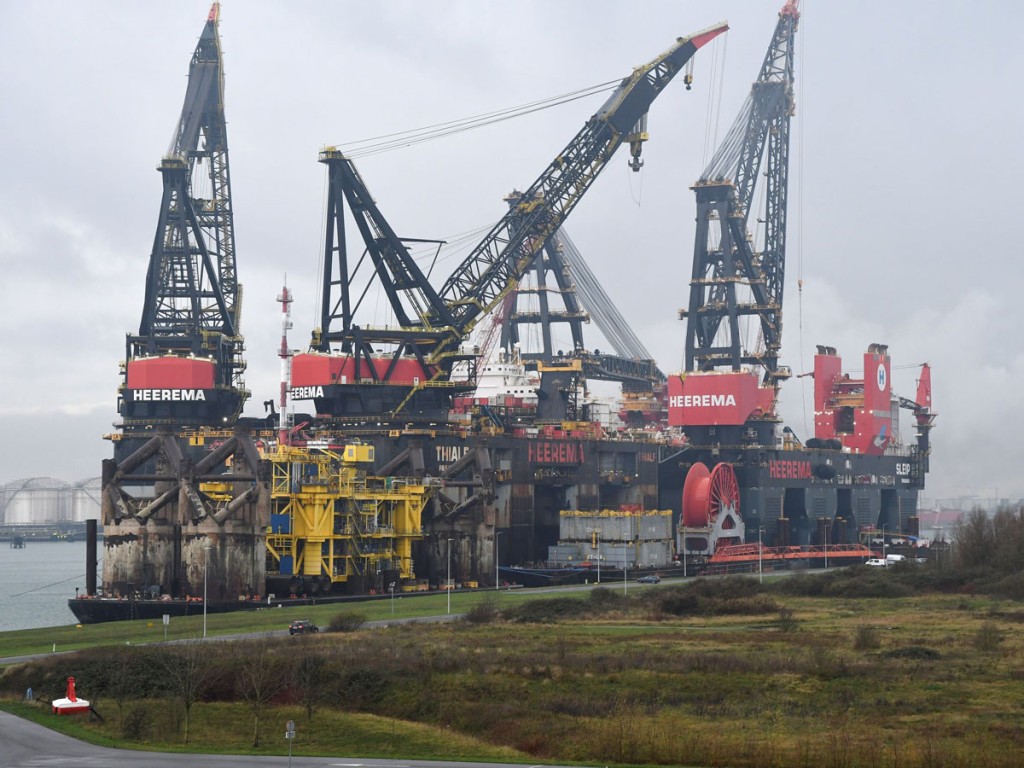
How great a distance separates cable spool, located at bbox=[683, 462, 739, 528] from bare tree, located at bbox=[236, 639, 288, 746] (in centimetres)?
9474

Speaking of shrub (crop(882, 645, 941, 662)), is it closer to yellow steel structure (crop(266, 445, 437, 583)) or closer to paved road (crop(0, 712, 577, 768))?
paved road (crop(0, 712, 577, 768))

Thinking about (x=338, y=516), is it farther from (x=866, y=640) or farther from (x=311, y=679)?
(x=311, y=679)

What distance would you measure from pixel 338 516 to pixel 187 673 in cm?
5615

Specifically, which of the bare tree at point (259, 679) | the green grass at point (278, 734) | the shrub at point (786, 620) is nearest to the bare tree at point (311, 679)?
the bare tree at point (259, 679)

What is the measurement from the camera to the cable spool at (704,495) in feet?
518

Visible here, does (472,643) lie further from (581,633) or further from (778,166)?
(778,166)

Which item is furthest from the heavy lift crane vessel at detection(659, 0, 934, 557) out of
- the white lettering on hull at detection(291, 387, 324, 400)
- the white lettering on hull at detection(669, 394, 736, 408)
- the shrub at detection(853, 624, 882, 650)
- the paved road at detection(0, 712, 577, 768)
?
the paved road at detection(0, 712, 577, 768)

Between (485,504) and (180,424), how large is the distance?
40394 millimetres

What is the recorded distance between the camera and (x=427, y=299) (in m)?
143

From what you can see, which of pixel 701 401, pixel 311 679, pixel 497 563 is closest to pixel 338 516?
pixel 497 563

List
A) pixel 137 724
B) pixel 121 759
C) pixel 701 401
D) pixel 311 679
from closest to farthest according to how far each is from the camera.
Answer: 1. pixel 121 759
2. pixel 137 724
3. pixel 311 679
4. pixel 701 401

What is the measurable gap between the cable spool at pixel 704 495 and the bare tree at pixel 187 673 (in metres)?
92.7

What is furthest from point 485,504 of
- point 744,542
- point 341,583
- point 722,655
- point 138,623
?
point 722,655

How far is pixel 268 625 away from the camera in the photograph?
92188mm
